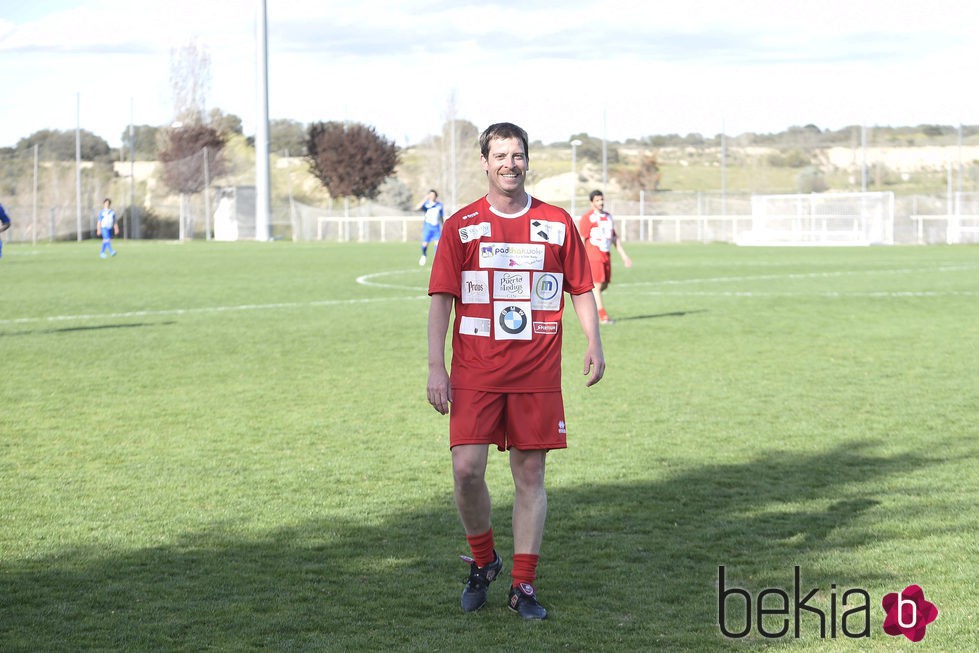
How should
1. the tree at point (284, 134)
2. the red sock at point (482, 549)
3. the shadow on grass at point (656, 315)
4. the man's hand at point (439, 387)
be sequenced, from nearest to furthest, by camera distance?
1. the man's hand at point (439, 387)
2. the red sock at point (482, 549)
3. the shadow on grass at point (656, 315)
4. the tree at point (284, 134)

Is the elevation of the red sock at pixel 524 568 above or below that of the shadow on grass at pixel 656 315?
below

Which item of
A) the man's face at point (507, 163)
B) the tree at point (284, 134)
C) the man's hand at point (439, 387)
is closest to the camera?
the man's face at point (507, 163)

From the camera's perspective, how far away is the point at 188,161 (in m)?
65.2

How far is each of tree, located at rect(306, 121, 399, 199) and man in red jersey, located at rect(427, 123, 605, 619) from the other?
7082 cm

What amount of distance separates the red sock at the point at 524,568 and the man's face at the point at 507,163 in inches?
56.3

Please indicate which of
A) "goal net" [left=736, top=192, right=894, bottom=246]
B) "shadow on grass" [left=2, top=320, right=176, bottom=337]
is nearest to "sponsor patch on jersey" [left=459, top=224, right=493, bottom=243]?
"shadow on grass" [left=2, top=320, right=176, bottom=337]

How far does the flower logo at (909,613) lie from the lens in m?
4.71

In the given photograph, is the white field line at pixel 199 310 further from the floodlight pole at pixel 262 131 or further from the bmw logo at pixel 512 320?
the floodlight pole at pixel 262 131

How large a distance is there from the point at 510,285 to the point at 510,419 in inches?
20.7

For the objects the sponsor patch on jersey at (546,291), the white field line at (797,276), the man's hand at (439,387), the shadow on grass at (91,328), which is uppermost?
the sponsor patch on jersey at (546,291)

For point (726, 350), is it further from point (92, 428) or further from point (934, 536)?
point (934, 536)

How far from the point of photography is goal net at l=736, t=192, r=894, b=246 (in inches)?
1999

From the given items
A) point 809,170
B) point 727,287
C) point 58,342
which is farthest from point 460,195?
point 58,342

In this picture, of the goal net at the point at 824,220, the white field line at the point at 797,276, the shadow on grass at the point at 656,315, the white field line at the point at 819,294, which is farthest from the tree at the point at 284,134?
the shadow on grass at the point at 656,315
